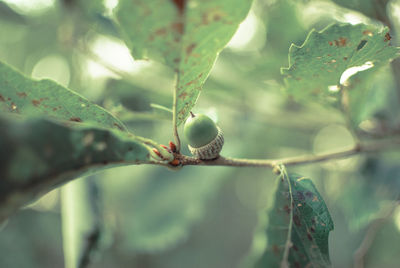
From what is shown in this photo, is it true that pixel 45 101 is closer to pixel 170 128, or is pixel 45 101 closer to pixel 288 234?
pixel 288 234

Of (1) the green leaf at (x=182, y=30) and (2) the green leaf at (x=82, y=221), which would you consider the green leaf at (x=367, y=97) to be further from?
(2) the green leaf at (x=82, y=221)

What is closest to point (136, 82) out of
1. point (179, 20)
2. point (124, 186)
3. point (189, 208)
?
point (124, 186)

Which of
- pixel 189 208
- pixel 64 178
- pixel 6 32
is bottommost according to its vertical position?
pixel 64 178

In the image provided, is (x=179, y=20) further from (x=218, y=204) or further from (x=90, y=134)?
(x=218, y=204)

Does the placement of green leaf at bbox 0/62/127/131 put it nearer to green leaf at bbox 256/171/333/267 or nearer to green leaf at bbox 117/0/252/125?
green leaf at bbox 117/0/252/125

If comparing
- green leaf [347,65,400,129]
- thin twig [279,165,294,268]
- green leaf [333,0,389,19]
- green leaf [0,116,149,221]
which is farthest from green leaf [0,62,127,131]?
green leaf [333,0,389,19]

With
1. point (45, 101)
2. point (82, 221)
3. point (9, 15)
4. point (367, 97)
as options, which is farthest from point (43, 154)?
point (9, 15)

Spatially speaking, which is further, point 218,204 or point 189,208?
point 218,204
